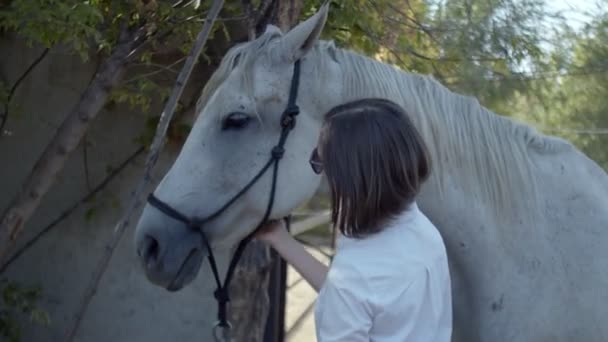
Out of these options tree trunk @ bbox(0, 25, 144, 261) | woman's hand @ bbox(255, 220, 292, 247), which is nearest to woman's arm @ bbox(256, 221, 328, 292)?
woman's hand @ bbox(255, 220, 292, 247)

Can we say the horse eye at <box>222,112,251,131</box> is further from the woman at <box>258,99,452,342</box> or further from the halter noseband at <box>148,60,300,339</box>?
the woman at <box>258,99,452,342</box>

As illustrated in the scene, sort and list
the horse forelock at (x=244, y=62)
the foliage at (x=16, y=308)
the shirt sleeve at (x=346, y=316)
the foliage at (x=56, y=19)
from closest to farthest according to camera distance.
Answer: the shirt sleeve at (x=346, y=316) → the horse forelock at (x=244, y=62) → the foliage at (x=56, y=19) → the foliage at (x=16, y=308)

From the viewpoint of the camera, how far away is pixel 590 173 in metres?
2.81

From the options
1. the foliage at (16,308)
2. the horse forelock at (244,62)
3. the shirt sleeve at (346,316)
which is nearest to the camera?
the shirt sleeve at (346,316)

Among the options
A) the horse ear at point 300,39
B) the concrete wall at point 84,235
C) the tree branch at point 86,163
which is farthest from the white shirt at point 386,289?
the tree branch at point 86,163

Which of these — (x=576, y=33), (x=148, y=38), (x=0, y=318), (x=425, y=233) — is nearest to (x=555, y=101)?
(x=576, y=33)

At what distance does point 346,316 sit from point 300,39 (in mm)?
1039

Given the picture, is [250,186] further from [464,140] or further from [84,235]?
[84,235]

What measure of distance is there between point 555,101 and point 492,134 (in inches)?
131

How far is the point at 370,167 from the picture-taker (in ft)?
6.45

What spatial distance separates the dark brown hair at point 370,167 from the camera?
1970mm

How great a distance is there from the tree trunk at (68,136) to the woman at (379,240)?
2606 mm

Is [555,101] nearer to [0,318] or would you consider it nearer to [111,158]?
[111,158]

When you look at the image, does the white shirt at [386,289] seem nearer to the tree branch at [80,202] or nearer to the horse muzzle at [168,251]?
the horse muzzle at [168,251]
